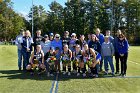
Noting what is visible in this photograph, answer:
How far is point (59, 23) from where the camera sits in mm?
→ 92875

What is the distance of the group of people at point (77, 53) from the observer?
15016 mm

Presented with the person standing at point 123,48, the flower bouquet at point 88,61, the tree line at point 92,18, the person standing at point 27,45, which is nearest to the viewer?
the flower bouquet at point 88,61

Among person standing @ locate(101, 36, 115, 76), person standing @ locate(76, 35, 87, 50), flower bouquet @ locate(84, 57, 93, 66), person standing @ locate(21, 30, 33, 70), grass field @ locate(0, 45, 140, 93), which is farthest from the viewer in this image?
person standing @ locate(21, 30, 33, 70)

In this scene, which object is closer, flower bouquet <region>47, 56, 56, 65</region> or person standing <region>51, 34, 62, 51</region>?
flower bouquet <region>47, 56, 56, 65</region>

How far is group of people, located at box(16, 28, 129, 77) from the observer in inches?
591

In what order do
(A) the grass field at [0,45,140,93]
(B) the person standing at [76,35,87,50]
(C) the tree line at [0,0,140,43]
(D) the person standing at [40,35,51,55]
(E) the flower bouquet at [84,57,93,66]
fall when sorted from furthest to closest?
(C) the tree line at [0,0,140,43]
(D) the person standing at [40,35,51,55]
(B) the person standing at [76,35,87,50]
(E) the flower bouquet at [84,57,93,66]
(A) the grass field at [0,45,140,93]

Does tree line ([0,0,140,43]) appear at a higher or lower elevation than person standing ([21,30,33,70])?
higher

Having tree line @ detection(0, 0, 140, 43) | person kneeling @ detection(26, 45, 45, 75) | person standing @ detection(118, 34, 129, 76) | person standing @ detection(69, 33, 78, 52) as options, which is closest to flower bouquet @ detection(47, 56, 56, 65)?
person kneeling @ detection(26, 45, 45, 75)

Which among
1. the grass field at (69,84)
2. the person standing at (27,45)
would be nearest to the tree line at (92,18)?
the person standing at (27,45)

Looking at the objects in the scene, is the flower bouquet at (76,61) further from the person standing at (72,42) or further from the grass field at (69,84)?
the person standing at (72,42)

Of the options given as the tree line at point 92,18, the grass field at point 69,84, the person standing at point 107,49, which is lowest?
the grass field at point 69,84

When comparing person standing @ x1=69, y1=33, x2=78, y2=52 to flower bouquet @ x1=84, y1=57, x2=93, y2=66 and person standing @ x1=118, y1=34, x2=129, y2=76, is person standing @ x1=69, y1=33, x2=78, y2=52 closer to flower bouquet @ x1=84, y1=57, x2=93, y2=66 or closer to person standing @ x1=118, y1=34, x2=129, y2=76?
flower bouquet @ x1=84, y1=57, x2=93, y2=66

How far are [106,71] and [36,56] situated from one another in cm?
308

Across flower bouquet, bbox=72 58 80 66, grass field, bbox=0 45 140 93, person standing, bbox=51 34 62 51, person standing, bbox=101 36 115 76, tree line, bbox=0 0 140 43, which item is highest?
tree line, bbox=0 0 140 43
